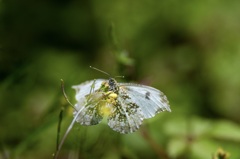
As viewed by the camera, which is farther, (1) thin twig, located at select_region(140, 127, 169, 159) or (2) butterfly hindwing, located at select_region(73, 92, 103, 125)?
(1) thin twig, located at select_region(140, 127, 169, 159)

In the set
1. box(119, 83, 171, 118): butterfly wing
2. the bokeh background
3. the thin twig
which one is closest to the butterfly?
box(119, 83, 171, 118): butterfly wing

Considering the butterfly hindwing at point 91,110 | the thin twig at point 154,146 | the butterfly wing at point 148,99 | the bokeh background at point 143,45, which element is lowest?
the butterfly hindwing at point 91,110

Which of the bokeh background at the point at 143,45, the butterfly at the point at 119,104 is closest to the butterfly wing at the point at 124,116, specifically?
the butterfly at the point at 119,104

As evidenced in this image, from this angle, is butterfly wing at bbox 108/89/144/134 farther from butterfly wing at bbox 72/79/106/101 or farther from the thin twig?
the thin twig

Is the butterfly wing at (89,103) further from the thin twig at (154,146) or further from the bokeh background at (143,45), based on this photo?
the bokeh background at (143,45)

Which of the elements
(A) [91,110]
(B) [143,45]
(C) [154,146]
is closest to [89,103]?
(A) [91,110]

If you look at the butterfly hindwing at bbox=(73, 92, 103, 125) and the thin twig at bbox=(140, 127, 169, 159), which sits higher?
the thin twig at bbox=(140, 127, 169, 159)

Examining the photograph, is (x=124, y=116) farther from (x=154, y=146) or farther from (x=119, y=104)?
(x=154, y=146)
